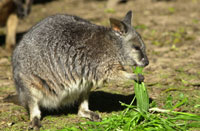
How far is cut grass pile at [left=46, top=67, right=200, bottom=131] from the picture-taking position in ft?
12.1

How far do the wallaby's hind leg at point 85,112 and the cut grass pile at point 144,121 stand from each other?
0.86 feet

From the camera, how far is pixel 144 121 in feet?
12.6

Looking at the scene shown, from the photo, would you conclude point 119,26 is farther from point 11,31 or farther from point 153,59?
point 11,31

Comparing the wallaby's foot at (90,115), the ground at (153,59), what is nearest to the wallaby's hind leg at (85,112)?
the wallaby's foot at (90,115)

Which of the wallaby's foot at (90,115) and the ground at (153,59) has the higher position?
the ground at (153,59)

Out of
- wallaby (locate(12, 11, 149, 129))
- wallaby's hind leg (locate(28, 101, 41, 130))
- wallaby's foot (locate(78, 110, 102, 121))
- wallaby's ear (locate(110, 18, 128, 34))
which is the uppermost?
wallaby's ear (locate(110, 18, 128, 34))

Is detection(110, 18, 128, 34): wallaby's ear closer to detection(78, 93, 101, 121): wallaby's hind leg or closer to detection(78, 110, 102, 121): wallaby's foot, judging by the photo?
detection(78, 93, 101, 121): wallaby's hind leg

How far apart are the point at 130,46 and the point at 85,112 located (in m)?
1.03

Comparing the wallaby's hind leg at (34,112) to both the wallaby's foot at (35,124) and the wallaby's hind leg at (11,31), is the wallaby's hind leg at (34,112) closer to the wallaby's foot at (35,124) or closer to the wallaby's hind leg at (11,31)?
the wallaby's foot at (35,124)

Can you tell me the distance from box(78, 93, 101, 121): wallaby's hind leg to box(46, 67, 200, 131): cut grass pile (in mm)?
261

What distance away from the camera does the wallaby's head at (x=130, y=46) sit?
4.24 metres

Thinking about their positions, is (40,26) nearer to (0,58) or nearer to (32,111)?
(32,111)

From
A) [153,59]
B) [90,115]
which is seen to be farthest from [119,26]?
[153,59]

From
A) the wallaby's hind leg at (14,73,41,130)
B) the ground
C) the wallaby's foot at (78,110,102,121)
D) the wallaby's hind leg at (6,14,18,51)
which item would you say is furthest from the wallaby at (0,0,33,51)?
the wallaby's foot at (78,110,102,121)
